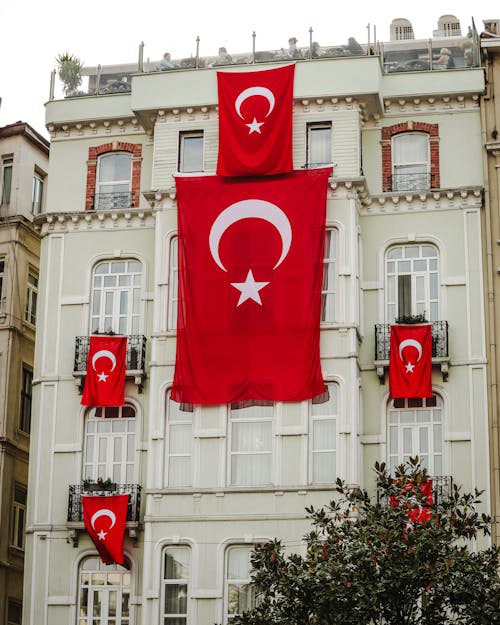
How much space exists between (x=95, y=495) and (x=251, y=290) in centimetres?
804

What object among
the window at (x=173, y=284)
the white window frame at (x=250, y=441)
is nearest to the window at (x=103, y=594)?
the white window frame at (x=250, y=441)

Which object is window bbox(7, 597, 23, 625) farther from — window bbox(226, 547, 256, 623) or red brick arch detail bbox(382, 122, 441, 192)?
red brick arch detail bbox(382, 122, 441, 192)

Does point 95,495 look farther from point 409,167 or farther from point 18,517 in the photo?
point 409,167

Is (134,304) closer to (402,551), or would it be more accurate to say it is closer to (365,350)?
(365,350)

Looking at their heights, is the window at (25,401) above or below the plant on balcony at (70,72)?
below

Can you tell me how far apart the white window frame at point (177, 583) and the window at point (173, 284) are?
7.02 metres

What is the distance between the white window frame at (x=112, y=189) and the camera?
47.5m

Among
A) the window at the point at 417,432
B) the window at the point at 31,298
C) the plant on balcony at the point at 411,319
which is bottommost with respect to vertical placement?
the window at the point at 417,432

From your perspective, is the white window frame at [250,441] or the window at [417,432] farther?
the window at [417,432]

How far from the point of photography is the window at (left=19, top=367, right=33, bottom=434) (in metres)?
52.0

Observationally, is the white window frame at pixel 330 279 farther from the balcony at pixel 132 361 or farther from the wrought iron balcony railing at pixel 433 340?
the balcony at pixel 132 361

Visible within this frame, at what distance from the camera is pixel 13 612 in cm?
5062

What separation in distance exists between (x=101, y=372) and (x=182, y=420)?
315 centimetres

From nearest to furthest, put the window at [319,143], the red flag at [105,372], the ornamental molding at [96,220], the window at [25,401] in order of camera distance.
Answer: the red flag at [105,372] < the window at [319,143] < the ornamental molding at [96,220] < the window at [25,401]
